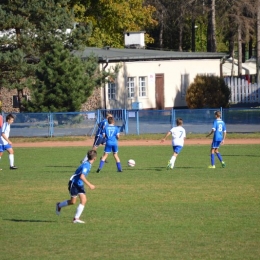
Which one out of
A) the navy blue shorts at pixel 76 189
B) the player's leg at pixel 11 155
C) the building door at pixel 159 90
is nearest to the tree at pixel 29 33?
the building door at pixel 159 90

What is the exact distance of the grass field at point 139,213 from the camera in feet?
38.8

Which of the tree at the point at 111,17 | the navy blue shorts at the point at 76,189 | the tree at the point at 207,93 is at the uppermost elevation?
the tree at the point at 111,17

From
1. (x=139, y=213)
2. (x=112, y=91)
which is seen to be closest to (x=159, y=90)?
(x=112, y=91)

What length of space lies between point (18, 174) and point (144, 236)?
11.3 meters

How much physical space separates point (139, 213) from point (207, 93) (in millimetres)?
34405

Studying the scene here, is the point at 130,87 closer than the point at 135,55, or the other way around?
the point at 135,55

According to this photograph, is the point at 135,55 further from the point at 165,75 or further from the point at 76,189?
the point at 76,189

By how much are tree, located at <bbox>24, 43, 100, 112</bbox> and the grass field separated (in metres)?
13.6

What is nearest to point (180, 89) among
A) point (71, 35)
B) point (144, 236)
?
point (71, 35)

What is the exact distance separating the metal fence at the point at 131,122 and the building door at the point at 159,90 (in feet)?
44.2

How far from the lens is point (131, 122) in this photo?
128 feet

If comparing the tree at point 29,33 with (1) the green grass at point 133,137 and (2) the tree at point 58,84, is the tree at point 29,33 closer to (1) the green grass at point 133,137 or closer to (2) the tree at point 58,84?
(2) the tree at point 58,84

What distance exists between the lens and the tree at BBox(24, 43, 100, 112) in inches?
1558

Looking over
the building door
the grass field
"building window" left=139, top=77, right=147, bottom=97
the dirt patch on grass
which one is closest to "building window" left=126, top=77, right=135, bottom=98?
"building window" left=139, top=77, right=147, bottom=97
